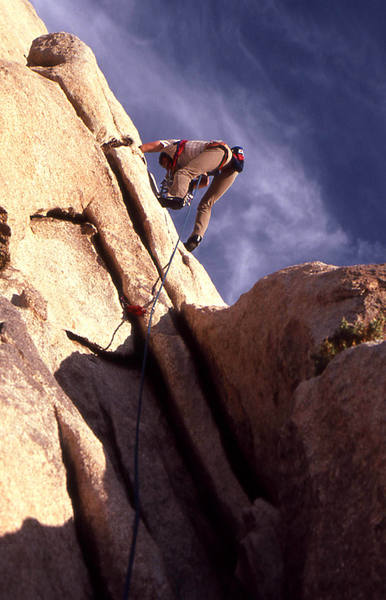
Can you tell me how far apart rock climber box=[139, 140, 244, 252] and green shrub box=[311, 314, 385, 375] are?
7096mm

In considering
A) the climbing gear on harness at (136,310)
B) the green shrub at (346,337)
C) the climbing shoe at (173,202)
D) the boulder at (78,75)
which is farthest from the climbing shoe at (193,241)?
the green shrub at (346,337)

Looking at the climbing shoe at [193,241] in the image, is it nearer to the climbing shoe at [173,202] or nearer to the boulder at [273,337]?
the climbing shoe at [173,202]

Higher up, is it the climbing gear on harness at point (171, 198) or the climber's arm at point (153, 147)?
the climber's arm at point (153, 147)

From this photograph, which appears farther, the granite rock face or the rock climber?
the rock climber

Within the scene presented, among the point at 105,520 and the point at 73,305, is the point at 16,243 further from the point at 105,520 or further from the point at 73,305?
the point at 105,520

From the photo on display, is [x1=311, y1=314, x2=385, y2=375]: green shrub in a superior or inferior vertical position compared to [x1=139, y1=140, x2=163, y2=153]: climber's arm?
inferior

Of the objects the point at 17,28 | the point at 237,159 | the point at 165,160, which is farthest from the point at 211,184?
the point at 17,28

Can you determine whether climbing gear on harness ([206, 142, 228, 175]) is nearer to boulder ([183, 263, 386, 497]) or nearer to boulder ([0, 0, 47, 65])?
boulder ([183, 263, 386, 497])

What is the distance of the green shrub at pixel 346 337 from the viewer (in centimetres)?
558

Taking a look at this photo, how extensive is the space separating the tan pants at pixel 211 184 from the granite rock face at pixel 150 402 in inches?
35.3

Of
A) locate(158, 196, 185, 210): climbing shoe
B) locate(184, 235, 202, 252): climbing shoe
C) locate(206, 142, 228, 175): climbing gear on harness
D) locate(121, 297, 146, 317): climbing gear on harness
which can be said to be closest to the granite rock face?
locate(121, 297, 146, 317): climbing gear on harness

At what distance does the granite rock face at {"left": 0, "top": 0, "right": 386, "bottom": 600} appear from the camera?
167 inches

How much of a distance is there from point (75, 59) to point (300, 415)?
11298mm

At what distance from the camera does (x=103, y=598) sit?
457 cm
